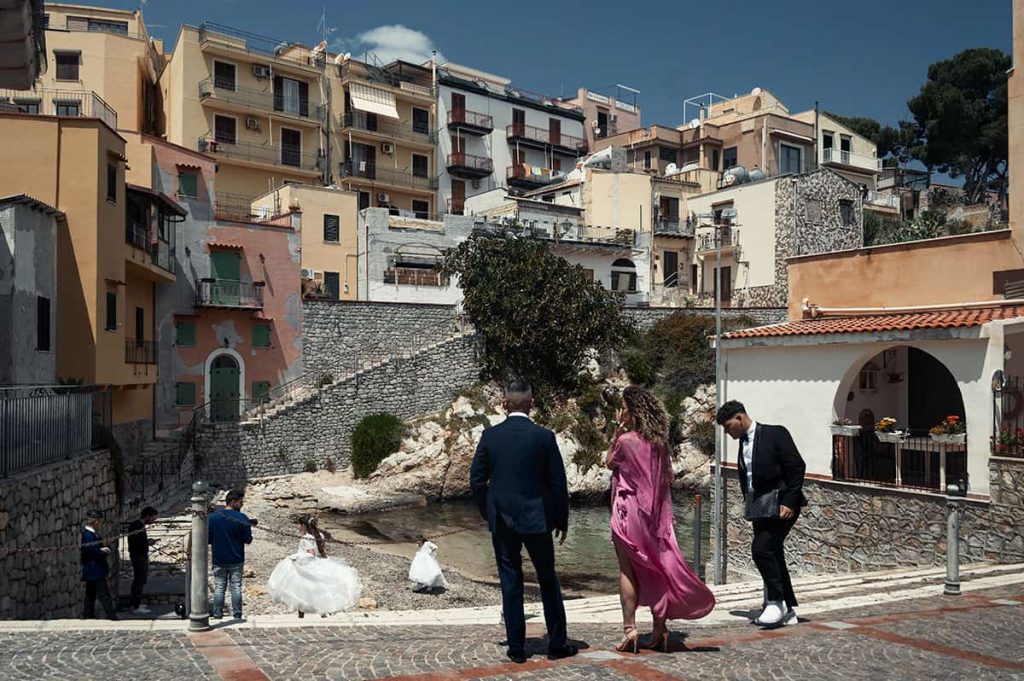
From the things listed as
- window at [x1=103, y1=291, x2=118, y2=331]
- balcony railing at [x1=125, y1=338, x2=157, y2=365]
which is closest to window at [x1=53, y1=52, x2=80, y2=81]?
balcony railing at [x1=125, y1=338, x2=157, y2=365]

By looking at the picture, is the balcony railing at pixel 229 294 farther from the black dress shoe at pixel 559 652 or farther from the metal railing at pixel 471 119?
the black dress shoe at pixel 559 652

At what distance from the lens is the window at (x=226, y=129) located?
47812mm

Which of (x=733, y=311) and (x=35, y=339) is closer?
(x=35, y=339)

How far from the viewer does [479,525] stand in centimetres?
3106

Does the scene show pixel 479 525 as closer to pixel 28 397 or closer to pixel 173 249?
pixel 173 249

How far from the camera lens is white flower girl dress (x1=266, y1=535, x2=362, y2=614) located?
12758 millimetres

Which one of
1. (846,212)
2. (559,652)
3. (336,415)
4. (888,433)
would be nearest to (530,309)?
(336,415)

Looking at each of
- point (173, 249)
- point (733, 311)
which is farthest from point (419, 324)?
point (733, 311)

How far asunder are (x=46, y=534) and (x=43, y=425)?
5.90 ft

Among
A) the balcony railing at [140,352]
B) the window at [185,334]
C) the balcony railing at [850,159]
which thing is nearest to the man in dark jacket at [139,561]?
the balcony railing at [140,352]

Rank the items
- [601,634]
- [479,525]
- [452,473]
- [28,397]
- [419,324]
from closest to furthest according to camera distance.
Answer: [601,634], [28,397], [479,525], [452,473], [419,324]

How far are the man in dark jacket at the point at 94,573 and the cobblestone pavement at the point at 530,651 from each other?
653cm

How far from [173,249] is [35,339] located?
13.1m

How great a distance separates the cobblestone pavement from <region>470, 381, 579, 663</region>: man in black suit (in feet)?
0.95
